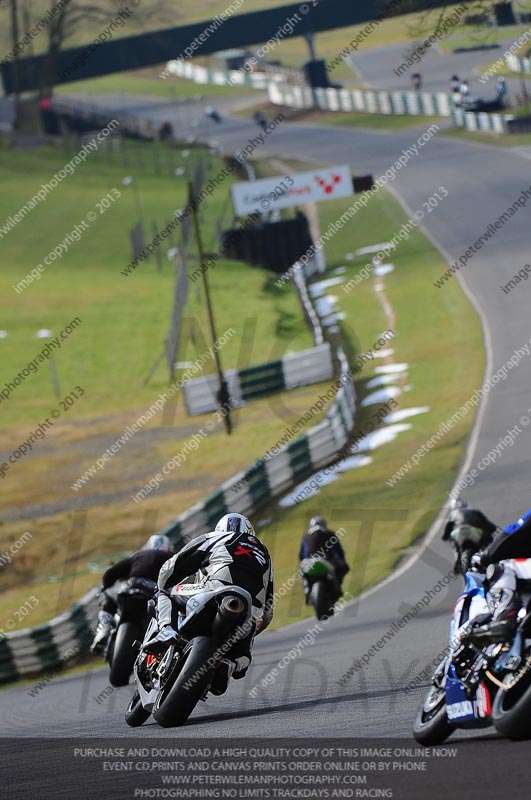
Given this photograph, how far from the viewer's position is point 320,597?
1465 cm

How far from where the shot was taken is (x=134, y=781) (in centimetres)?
601

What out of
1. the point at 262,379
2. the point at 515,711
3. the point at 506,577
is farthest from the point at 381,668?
the point at 262,379

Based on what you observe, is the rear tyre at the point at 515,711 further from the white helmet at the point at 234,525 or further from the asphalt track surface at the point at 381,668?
the white helmet at the point at 234,525

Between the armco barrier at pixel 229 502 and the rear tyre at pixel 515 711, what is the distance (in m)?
10.5

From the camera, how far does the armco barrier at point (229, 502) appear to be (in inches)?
664

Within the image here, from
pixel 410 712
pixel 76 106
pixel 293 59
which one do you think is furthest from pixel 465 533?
pixel 293 59

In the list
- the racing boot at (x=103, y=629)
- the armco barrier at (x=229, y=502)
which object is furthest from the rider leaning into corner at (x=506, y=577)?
the armco barrier at (x=229, y=502)

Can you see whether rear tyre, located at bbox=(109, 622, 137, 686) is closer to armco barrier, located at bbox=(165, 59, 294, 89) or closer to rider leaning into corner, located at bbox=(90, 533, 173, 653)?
rider leaning into corner, located at bbox=(90, 533, 173, 653)

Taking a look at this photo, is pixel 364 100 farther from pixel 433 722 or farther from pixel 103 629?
pixel 433 722

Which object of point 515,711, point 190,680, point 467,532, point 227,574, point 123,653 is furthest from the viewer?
point 467,532

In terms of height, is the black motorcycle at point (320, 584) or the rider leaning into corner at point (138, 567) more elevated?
the rider leaning into corner at point (138, 567)

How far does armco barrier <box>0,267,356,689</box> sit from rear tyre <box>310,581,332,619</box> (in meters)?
2.20

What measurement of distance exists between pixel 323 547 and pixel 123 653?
13.6 feet

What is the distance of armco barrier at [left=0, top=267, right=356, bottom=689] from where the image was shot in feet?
55.3
